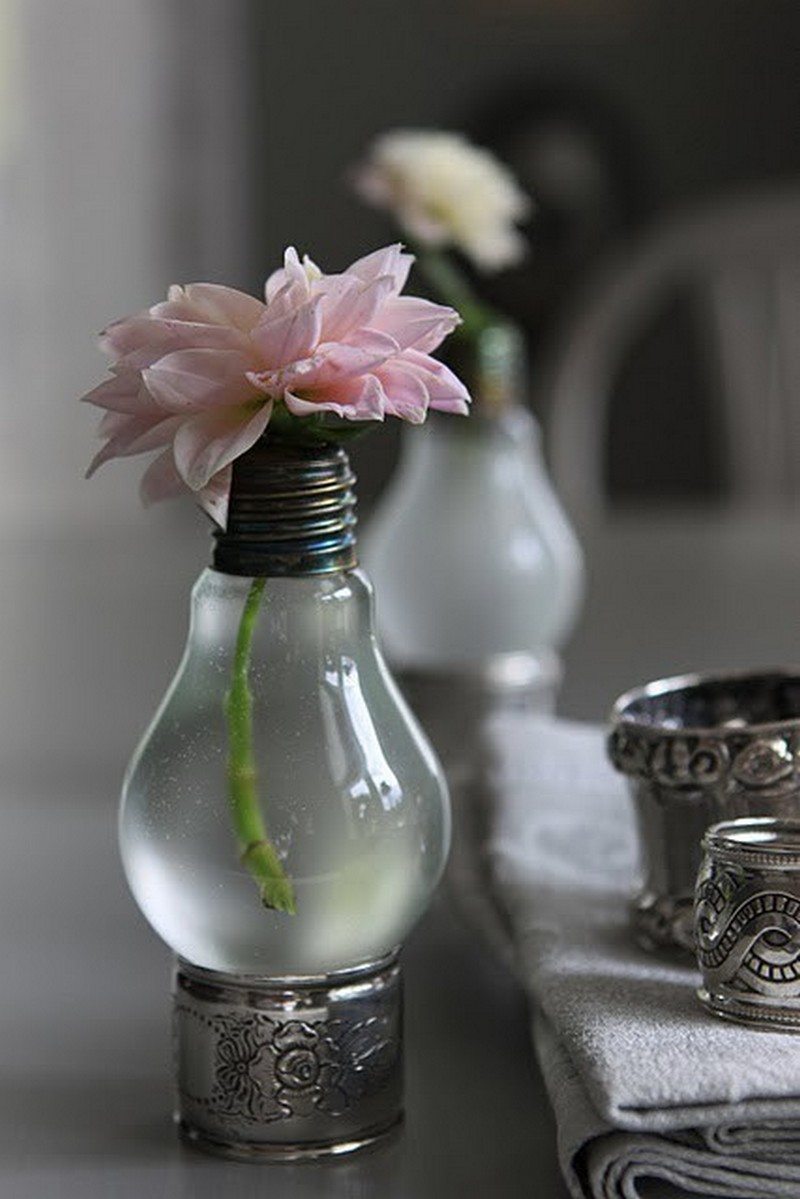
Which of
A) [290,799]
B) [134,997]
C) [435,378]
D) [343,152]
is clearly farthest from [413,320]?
[343,152]

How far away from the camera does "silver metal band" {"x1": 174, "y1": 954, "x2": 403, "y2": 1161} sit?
1.81 ft

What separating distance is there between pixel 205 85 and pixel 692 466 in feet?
3.21

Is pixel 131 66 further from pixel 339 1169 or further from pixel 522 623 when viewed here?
pixel 339 1169

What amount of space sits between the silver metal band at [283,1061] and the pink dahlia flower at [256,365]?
125 mm

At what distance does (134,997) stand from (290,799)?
7.3 inches

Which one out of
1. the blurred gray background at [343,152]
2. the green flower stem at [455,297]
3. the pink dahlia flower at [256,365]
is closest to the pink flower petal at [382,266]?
the pink dahlia flower at [256,365]

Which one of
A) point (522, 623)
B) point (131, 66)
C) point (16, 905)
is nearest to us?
point (16, 905)

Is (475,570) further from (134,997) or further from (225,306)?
(225,306)

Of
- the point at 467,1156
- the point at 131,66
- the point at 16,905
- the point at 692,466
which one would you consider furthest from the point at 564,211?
the point at 467,1156

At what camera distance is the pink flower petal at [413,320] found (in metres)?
0.52

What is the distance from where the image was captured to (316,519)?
A: 0.54 meters

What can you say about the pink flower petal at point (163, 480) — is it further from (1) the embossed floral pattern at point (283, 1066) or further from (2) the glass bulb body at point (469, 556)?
(2) the glass bulb body at point (469, 556)

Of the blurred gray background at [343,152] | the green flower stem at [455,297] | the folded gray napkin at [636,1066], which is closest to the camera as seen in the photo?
the folded gray napkin at [636,1066]

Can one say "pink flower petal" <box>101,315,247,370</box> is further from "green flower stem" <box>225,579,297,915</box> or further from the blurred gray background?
the blurred gray background
